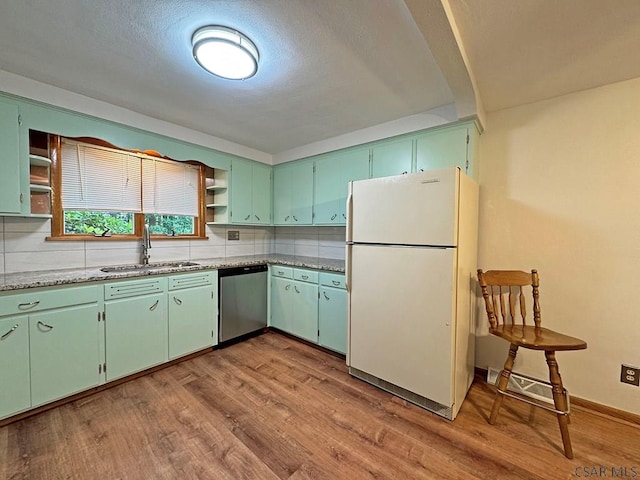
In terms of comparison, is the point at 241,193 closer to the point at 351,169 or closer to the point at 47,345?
the point at 351,169

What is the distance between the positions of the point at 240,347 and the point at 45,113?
2.57 metres

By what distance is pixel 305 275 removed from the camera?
289 cm

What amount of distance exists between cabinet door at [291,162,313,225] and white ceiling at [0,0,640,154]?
3.24 ft

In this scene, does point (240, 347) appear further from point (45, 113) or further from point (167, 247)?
point (45, 113)

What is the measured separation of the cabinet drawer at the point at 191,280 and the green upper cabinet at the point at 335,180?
1329 millimetres

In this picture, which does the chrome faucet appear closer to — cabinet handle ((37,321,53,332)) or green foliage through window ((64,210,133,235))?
green foliage through window ((64,210,133,235))

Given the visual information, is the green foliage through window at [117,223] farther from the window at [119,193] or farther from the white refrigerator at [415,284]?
Result: the white refrigerator at [415,284]

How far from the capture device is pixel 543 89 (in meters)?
1.90

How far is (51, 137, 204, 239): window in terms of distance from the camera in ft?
7.35

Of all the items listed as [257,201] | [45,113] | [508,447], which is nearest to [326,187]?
[257,201]

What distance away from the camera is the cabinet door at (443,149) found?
7.06 feet

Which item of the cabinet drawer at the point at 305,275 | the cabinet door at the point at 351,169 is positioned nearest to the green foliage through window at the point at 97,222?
the cabinet drawer at the point at 305,275

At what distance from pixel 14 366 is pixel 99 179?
60.5 inches

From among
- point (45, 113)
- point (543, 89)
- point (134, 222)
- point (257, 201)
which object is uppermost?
point (543, 89)
